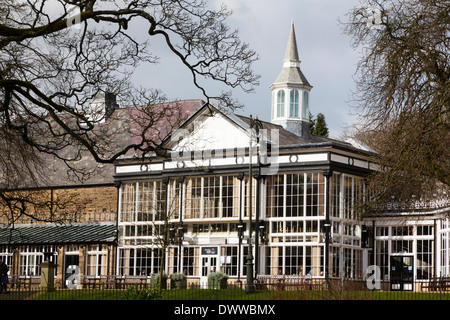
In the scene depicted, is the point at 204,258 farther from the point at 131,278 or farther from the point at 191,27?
A: the point at 191,27

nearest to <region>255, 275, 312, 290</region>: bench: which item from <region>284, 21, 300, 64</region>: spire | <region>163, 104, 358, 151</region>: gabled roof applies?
<region>163, 104, 358, 151</region>: gabled roof

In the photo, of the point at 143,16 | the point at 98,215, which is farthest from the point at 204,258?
the point at 143,16

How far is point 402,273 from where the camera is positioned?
40750 millimetres

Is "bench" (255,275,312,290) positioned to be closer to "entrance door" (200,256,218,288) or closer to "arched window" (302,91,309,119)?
"entrance door" (200,256,218,288)

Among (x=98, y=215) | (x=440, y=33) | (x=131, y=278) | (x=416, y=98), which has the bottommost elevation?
(x=131, y=278)

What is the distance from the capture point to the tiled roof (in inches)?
1864

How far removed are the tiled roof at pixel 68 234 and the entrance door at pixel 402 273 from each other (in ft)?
52.1

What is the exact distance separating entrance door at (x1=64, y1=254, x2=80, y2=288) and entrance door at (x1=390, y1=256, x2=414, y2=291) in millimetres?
18508

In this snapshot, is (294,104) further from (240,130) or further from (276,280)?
(276,280)

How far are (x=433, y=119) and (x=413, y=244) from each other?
20.7 m

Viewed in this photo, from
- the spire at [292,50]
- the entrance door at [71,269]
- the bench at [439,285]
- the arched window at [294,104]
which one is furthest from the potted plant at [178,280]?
the spire at [292,50]

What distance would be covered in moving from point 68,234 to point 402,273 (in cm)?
2027

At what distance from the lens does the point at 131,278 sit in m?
44.8

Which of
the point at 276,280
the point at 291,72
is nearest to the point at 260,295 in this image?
the point at 276,280
